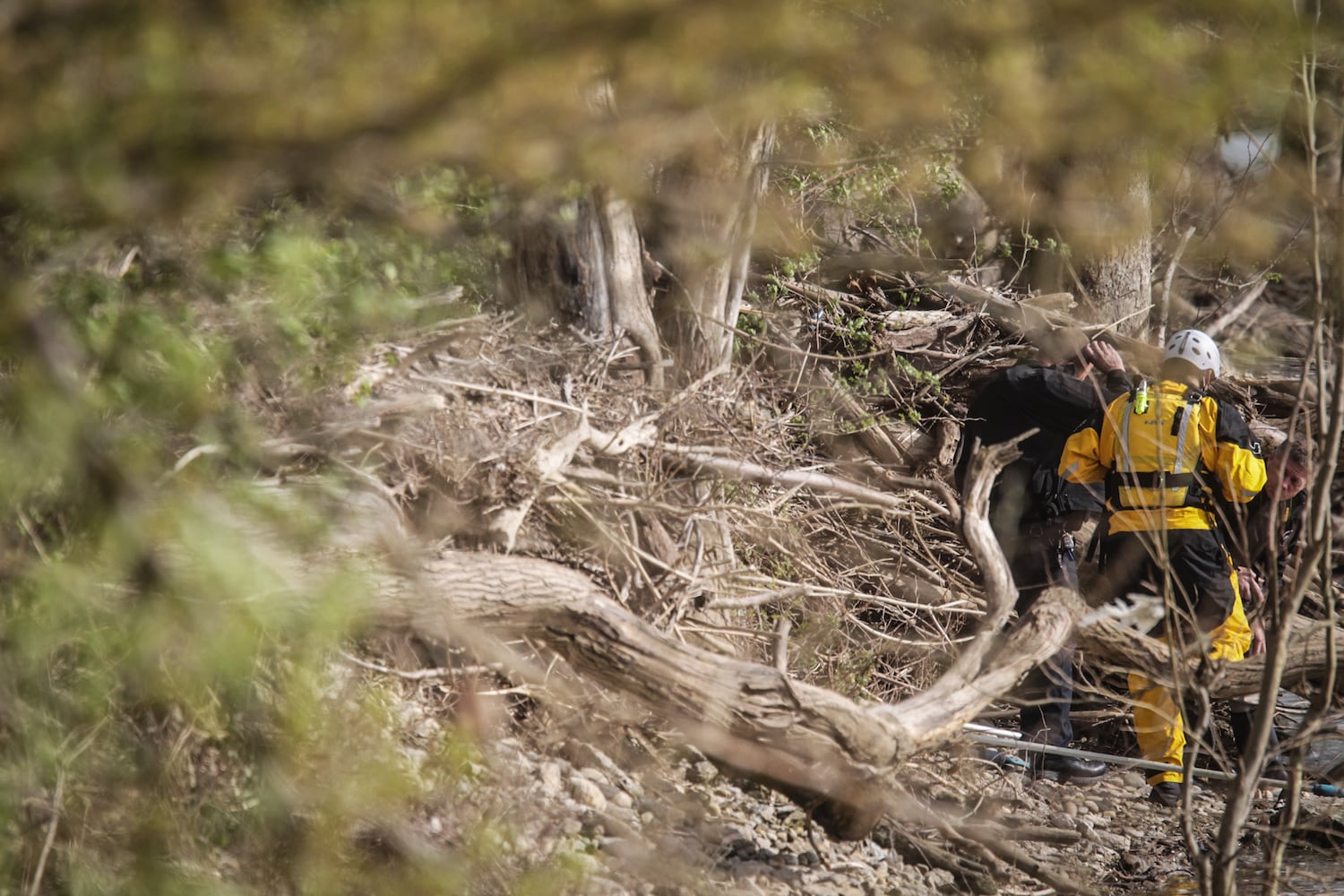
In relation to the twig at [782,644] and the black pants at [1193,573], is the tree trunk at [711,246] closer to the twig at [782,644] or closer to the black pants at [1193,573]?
the twig at [782,644]

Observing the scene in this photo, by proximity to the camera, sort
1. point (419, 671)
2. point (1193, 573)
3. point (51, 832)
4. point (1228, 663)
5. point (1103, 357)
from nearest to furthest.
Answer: point (51, 832), point (419, 671), point (1228, 663), point (1193, 573), point (1103, 357)

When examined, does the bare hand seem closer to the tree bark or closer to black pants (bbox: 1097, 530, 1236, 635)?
black pants (bbox: 1097, 530, 1236, 635)

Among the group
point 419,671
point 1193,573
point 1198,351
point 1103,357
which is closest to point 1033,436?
point 1103,357

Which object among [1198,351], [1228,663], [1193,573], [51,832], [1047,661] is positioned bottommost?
[1047,661]

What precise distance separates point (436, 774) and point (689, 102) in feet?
7.14

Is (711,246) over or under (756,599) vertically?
over

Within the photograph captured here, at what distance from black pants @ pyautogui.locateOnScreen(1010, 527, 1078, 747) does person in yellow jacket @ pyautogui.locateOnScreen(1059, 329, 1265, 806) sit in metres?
0.38

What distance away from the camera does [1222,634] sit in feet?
18.1

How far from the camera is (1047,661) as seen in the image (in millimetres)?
5660

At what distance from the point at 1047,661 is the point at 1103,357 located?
6.83 ft

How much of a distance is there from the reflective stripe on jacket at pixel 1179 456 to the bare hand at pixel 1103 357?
100 centimetres

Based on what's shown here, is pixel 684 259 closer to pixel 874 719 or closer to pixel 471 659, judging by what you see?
pixel 471 659

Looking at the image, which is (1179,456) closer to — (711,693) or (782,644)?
(782,644)

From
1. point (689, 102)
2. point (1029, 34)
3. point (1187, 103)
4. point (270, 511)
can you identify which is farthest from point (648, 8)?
point (270, 511)
